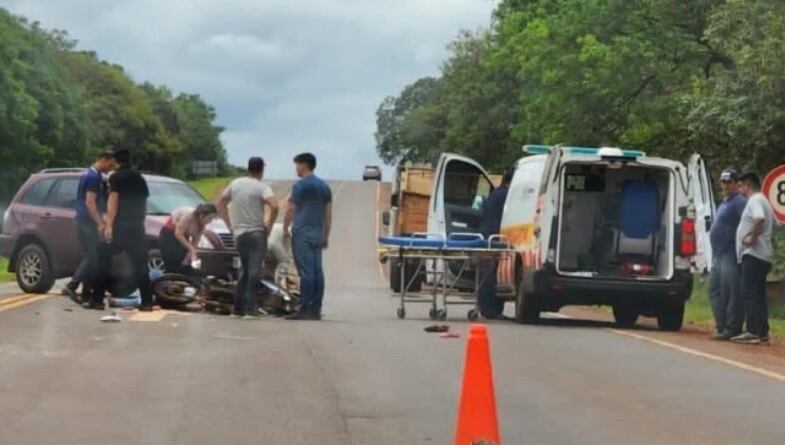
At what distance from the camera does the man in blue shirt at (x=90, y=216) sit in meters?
16.2

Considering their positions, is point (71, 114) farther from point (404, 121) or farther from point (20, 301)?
point (20, 301)

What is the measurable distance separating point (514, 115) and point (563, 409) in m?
56.3

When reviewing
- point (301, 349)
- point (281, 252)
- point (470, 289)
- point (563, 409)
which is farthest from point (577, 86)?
point (563, 409)

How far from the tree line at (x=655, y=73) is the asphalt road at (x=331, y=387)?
9.97 meters

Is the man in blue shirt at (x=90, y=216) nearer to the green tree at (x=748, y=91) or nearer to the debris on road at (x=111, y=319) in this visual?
the debris on road at (x=111, y=319)

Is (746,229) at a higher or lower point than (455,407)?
higher

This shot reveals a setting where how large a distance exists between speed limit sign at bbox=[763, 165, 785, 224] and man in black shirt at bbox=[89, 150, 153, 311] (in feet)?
23.7

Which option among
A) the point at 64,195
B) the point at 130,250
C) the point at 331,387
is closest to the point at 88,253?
the point at 130,250

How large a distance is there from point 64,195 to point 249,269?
4.60 metres

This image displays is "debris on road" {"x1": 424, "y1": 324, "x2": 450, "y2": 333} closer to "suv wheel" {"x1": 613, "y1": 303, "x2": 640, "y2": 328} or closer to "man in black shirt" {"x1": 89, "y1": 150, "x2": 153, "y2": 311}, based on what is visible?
"man in black shirt" {"x1": 89, "y1": 150, "x2": 153, "y2": 311}

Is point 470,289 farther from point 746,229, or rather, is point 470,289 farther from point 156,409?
point 156,409

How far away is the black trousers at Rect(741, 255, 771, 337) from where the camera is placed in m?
15.4

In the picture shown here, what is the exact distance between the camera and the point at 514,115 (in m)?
65.1

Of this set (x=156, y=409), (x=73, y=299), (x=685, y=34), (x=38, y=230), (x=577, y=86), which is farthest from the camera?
(x=577, y=86)
